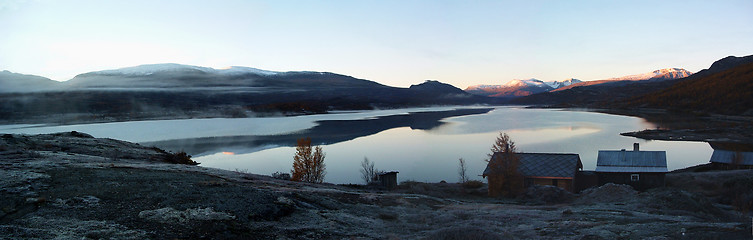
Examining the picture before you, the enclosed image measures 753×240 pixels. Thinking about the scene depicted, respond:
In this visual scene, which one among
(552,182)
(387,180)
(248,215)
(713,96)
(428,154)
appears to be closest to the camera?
(248,215)

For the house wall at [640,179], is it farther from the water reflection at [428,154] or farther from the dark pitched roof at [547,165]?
the water reflection at [428,154]

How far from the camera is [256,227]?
10.9 metres

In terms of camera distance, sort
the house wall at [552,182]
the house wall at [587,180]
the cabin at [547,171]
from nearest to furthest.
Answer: the cabin at [547,171]
the house wall at [552,182]
the house wall at [587,180]

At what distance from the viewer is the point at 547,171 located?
98.2ft

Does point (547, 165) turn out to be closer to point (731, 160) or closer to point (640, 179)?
point (640, 179)

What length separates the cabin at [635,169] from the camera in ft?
97.0

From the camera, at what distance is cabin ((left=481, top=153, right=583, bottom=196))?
29073 mm

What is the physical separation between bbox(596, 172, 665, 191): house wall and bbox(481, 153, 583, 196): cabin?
2445mm

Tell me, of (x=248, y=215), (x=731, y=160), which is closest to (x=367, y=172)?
(x=248, y=215)

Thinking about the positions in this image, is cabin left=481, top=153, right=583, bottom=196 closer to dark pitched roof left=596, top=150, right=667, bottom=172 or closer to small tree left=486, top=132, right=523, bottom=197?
small tree left=486, top=132, right=523, bottom=197

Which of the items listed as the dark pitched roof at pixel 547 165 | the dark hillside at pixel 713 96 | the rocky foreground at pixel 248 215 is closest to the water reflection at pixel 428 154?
the dark pitched roof at pixel 547 165

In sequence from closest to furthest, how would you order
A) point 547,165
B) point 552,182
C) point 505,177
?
point 505,177, point 552,182, point 547,165

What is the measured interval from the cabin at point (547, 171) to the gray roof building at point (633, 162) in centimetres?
294

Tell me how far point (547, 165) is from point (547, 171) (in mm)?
706
